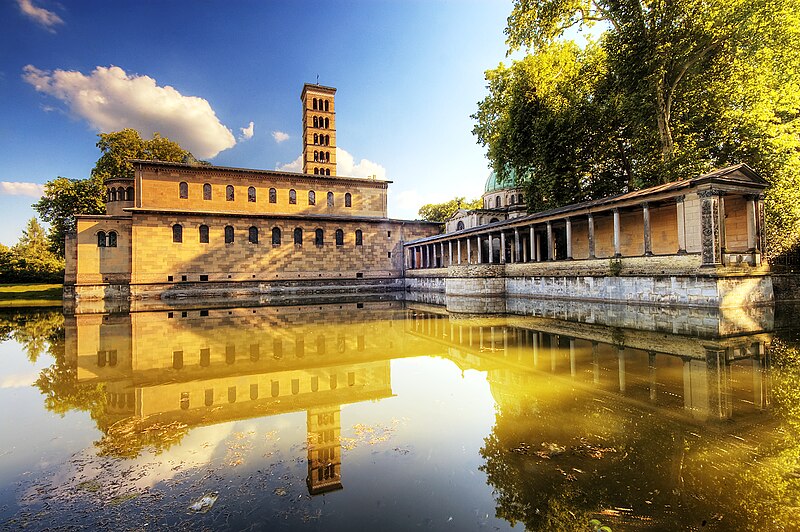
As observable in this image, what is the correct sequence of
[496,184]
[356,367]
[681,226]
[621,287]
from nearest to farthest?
[356,367] → [681,226] → [621,287] → [496,184]

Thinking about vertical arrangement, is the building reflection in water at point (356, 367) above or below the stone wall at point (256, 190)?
below

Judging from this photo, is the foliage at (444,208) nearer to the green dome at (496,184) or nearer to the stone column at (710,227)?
the green dome at (496,184)

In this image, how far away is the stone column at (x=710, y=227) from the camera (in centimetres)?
1383

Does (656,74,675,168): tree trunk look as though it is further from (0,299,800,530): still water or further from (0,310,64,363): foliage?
(0,310,64,363): foliage

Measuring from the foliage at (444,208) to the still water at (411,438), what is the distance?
50772 mm

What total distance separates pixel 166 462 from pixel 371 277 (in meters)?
33.6

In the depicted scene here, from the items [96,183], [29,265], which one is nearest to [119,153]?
[96,183]

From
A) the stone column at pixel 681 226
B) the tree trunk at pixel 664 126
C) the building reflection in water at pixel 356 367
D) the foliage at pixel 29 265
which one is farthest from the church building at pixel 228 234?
the stone column at pixel 681 226

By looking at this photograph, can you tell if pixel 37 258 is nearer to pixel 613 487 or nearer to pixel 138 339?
pixel 138 339

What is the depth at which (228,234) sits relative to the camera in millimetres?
32406

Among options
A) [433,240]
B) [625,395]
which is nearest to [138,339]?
[625,395]

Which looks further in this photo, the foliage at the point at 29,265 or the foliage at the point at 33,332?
the foliage at the point at 29,265

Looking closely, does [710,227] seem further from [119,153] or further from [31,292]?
[31,292]

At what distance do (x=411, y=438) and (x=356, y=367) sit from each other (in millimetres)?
3492
